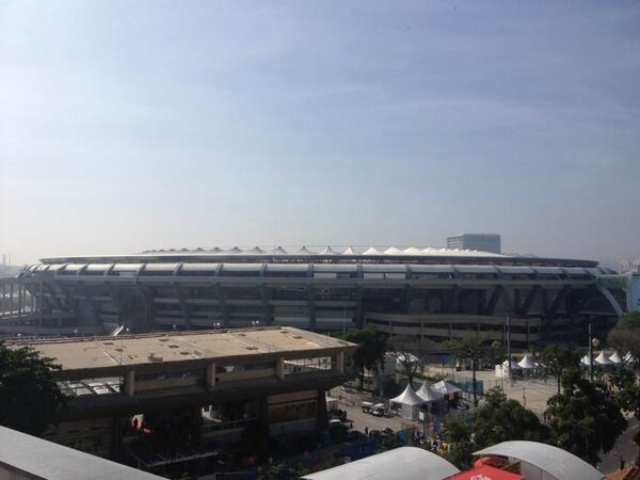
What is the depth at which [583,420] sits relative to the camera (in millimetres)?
19250

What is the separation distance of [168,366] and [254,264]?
40.0 metres

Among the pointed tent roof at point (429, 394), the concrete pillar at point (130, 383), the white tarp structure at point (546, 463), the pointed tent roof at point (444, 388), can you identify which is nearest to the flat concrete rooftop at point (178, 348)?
the concrete pillar at point (130, 383)

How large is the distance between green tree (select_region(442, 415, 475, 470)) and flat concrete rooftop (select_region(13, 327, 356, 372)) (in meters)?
10.9

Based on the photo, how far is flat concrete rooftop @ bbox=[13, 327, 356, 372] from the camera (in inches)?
973

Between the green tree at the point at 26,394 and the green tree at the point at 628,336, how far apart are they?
44262 mm

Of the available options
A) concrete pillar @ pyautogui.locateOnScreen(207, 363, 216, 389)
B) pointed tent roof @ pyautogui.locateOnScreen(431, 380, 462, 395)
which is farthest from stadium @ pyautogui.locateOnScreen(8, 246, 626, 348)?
concrete pillar @ pyautogui.locateOnScreen(207, 363, 216, 389)

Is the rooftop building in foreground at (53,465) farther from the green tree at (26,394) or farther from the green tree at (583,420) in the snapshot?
the green tree at (583,420)

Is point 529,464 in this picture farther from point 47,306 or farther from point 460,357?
point 47,306

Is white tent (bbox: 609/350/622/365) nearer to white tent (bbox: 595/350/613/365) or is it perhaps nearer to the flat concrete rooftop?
white tent (bbox: 595/350/613/365)

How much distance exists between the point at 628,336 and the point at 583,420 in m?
32.5

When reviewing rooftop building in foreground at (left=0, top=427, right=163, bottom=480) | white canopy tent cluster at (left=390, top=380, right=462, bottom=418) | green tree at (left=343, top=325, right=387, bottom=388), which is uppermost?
rooftop building in foreground at (left=0, top=427, right=163, bottom=480)

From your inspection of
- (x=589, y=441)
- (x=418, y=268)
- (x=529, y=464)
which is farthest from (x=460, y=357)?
(x=529, y=464)

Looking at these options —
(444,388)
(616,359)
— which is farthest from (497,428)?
(616,359)

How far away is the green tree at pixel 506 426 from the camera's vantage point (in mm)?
18516
